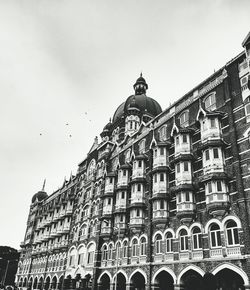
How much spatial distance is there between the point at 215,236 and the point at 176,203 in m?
5.58

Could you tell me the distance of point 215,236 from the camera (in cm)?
2670

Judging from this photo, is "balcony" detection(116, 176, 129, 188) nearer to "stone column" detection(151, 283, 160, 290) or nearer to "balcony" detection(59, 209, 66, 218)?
"stone column" detection(151, 283, 160, 290)

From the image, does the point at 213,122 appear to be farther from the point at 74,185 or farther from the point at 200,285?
the point at 74,185

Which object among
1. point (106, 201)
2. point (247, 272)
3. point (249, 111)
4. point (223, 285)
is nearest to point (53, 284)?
point (106, 201)

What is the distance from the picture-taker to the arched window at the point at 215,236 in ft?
86.4

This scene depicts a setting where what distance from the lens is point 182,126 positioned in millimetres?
35844

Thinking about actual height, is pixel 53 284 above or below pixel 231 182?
below

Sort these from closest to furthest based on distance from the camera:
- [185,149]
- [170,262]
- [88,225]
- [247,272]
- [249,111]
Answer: [247,272], [249,111], [170,262], [185,149], [88,225]

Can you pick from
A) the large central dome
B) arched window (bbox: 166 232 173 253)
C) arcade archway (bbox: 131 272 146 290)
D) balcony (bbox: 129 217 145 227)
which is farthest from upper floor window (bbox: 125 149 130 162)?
the large central dome

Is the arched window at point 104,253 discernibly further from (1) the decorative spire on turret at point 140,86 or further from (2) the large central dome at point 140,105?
(1) the decorative spire on turret at point 140,86

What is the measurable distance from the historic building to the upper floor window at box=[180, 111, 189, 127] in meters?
0.13

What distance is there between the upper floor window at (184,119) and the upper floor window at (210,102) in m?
2.92

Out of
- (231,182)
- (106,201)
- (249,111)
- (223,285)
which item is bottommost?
(223,285)

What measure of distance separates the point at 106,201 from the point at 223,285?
69.2ft
